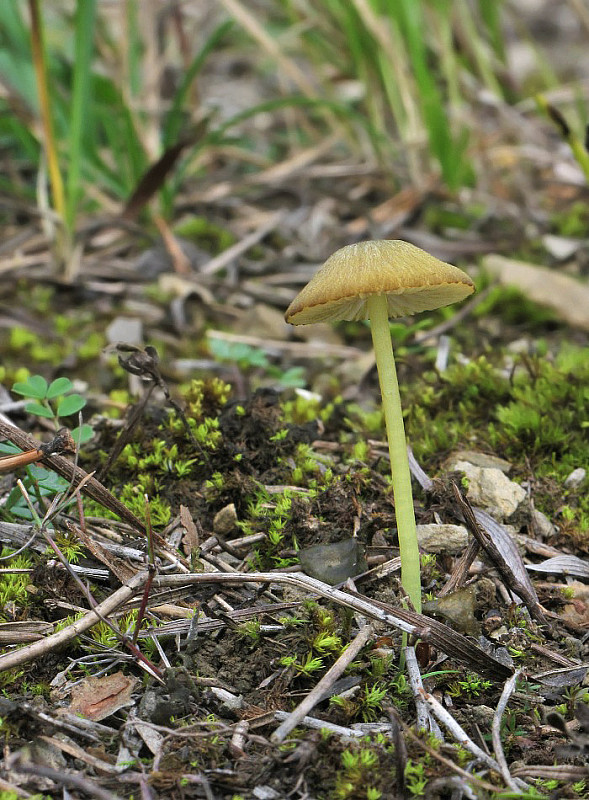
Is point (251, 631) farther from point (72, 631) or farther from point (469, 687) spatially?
point (469, 687)

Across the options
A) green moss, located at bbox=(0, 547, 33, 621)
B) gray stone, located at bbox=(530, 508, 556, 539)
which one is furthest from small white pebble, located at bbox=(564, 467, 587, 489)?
green moss, located at bbox=(0, 547, 33, 621)

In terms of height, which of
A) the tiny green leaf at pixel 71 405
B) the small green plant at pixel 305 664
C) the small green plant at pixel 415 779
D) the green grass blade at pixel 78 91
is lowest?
the small green plant at pixel 415 779

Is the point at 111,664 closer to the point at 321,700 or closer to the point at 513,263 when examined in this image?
the point at 321,700

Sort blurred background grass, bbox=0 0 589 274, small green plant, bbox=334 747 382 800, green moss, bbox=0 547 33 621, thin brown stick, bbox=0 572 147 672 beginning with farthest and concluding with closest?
blurred background grass, bbox=0 0 589 274
green moss, bbox=0 547 33 621
thin brown stick, bbox=0 572 147 672
small green plant, bbox=334 747 382 800

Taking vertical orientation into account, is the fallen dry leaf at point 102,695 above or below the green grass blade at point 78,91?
below

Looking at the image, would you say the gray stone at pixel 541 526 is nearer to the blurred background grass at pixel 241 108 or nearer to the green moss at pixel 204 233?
the blurred background grass at pixel 241 108

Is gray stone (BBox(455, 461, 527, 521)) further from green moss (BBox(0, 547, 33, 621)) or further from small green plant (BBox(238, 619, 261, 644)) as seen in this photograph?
green moss (BBox(0, 547, 33, 621))

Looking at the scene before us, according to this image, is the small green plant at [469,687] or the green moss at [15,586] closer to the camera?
the small green plant at [469,687]

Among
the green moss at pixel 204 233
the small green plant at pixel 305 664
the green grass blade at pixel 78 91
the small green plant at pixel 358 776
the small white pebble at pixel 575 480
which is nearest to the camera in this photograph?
the small green plant at pixel 358 776

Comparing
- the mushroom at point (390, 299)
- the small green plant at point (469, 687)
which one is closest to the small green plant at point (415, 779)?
the small green plant at point (469, 687)
